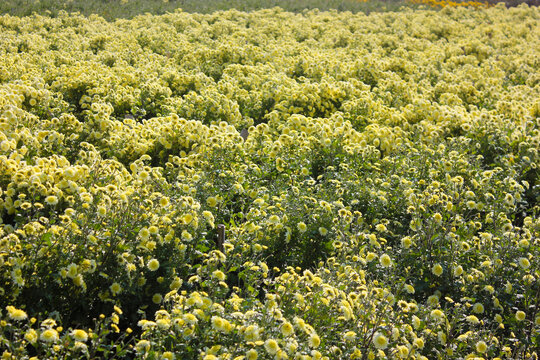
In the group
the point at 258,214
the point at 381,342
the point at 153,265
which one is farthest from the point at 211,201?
the point at 381,342

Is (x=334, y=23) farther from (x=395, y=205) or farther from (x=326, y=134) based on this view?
(x=395, y=205)

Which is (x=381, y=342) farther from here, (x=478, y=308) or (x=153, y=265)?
(x=153, y=265)

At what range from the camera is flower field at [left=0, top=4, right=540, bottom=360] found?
8.69 ft

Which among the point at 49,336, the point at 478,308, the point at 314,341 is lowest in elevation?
the point at 478,308

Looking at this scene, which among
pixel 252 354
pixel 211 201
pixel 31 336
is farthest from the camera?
pixel 211 201

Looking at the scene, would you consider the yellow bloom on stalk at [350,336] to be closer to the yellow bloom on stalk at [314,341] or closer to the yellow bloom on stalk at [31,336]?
the yellow bloom on stalk at [314,341]

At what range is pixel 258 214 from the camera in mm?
3777

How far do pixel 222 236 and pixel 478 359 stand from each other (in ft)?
6.21

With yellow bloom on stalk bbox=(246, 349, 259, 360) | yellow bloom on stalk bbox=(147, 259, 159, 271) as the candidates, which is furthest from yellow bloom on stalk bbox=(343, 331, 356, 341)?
yellow bloom on stalk bbox=(147, 259, 159, 271)

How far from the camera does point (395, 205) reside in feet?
14.9

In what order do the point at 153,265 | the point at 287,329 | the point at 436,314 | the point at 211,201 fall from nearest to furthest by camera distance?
1. the point at 287,329
2. the point at 436,314
3. the point at 153,265
4. the point at 211,201

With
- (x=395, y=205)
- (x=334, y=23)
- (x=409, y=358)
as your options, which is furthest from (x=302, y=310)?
(x=334, y=23)

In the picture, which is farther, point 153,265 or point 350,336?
point 153,265

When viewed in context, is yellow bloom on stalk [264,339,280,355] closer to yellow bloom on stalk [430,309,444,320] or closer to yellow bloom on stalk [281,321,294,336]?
yellow bloom on stalk [281,321,294,336]
